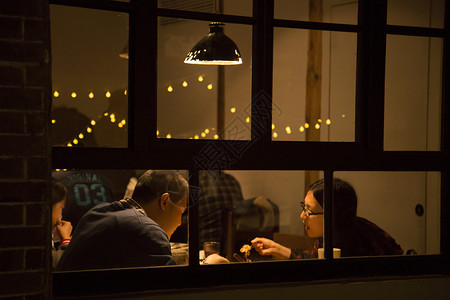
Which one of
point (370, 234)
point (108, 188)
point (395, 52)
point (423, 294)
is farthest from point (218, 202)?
point (423, 294)

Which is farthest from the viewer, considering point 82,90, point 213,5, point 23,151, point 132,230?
point 213,5

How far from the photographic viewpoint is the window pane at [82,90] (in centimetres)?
247

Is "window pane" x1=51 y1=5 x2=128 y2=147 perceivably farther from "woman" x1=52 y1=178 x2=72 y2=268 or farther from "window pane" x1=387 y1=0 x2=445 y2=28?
"window pane" x1=387 y1=0 x2=445 y2=28

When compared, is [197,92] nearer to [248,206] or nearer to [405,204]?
[248,206]

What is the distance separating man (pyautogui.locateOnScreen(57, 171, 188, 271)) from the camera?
2.62 metres

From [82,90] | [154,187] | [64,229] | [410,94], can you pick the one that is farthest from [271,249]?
[410,94]

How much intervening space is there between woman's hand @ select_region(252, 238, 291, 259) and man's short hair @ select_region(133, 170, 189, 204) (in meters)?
0.86

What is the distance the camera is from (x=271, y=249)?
12.0 feet

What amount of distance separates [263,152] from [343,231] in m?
0.91

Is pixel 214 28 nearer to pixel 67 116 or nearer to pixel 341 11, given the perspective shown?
A: pixel 341 11

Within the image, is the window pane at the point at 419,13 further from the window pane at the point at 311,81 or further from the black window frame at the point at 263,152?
the window pane at the point at 311,81

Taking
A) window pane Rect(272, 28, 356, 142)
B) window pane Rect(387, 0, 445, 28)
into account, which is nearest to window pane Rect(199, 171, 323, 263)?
window pane Rect(272, 28, 356, 142)

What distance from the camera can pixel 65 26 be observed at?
8.66ft

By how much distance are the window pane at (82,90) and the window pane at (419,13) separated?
5.40 feet
